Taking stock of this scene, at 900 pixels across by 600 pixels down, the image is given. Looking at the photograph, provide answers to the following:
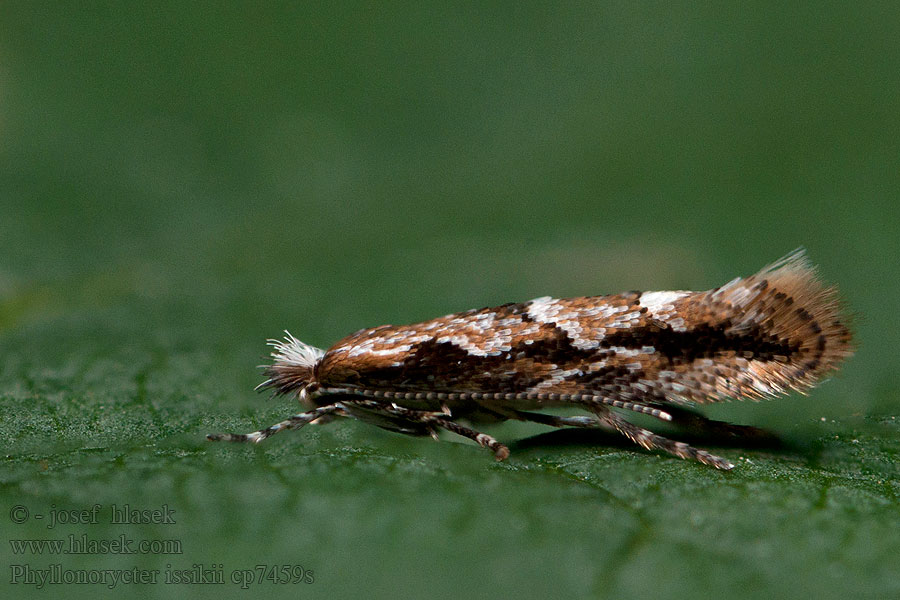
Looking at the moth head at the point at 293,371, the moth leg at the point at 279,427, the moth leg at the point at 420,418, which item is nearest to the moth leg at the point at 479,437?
the moth leg at the point at 420,418

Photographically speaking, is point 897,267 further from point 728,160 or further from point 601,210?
point 601,210

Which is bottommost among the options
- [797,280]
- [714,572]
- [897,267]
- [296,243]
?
[714,572]

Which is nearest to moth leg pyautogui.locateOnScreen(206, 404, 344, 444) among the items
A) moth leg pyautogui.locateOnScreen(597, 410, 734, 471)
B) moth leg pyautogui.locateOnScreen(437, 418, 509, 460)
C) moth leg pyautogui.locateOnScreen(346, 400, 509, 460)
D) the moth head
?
moth leg pyautogui.locateOnScreen(346, 400, 509, 460)

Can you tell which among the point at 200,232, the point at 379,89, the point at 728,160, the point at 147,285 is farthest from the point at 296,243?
the point at 728,160

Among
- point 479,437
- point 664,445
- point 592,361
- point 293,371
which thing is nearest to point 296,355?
point 293,371

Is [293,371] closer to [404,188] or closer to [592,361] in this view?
[592,361]

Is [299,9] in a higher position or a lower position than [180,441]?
higher

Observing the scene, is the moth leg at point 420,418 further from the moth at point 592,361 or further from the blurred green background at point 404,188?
the blurred green background at point 404,188
